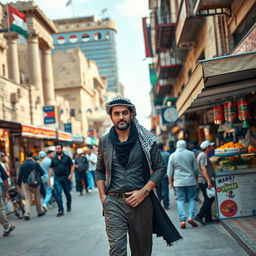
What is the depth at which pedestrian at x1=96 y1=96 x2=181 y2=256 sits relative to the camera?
171 inches

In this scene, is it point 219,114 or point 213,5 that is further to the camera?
point 213,5

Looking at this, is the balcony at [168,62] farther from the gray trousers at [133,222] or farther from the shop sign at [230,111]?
the gray trousers at [133,222]

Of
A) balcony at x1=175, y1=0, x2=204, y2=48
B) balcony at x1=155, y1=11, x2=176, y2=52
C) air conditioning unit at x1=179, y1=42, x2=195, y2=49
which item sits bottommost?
air conditioning unit at x1=179, y1=42, x2=195, y2=49

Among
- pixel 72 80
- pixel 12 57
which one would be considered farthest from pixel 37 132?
pixel 72 80

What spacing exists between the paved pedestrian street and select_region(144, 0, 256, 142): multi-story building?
2.37 m

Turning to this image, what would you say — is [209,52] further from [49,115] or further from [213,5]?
[49,115]

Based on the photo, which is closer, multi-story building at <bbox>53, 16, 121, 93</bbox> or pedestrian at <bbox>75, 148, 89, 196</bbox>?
pedestrian at <bbox>75, 148, 89, 196</bbox>

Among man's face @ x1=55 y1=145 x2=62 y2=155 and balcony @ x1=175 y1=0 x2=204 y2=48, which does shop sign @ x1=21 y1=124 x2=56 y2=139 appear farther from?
balcony @ x1=175 y1=0 x2=204 y2=48

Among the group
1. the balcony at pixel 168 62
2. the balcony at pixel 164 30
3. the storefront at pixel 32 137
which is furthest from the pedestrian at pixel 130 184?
the balcony at pixel 168 62

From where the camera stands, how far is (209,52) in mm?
16812

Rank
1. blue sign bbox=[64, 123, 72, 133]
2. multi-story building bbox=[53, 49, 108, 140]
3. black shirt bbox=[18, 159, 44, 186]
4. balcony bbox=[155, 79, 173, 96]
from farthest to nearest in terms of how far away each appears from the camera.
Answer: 1. multi-story building bbox=[53, 49, 108, 140]
2. blue sign bbox=[64, 123, 72, 133]
3. balcony bbox=[155, 79, 173, 96]
4. black shirt bbox=[18, 159, 44, 186]

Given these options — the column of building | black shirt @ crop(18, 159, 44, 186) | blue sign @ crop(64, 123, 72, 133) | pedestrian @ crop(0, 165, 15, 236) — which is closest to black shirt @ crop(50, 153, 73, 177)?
black shirt @ crop(18, 159, 44, 186)

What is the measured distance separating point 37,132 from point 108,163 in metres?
16.2

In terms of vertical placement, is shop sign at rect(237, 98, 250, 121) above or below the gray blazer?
above
